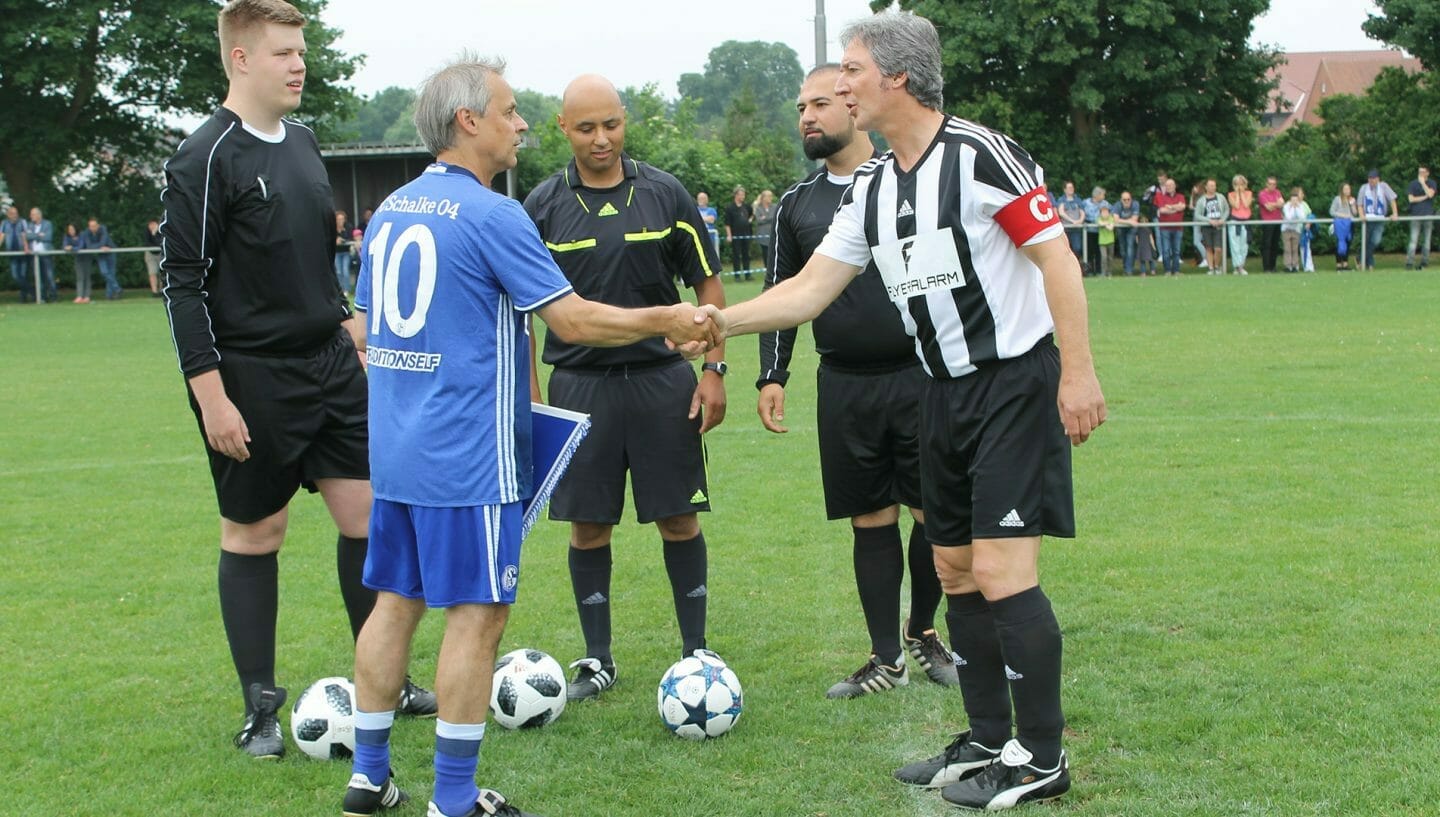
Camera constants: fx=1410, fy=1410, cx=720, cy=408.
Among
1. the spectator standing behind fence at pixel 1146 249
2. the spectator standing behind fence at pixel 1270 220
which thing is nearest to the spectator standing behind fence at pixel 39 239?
the spectator standing behind fence at pixel 1146 249

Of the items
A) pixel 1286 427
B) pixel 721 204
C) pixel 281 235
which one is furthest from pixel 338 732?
pixel 721 204

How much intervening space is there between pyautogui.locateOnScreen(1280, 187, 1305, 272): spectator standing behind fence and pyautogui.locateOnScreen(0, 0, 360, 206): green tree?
25.3 m

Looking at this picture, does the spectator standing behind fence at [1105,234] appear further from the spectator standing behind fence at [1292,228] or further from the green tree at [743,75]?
the green tree at [743,75]

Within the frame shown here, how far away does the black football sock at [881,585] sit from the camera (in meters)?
5.47

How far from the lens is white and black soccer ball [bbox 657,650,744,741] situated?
4.86m

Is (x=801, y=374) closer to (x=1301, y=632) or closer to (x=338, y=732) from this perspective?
(x=1301, y=632)

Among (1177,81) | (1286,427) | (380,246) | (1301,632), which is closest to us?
(380,246)

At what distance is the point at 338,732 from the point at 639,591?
225 centimetres

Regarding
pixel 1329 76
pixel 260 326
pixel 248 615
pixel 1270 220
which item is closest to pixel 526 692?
pixel 248 615

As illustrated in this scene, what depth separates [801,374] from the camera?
47.3 ft

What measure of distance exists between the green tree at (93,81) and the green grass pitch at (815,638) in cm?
2754

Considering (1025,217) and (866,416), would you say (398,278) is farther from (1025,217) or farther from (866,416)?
(866,416)

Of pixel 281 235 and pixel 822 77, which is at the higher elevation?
pixel 822 77

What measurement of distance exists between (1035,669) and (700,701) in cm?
125
